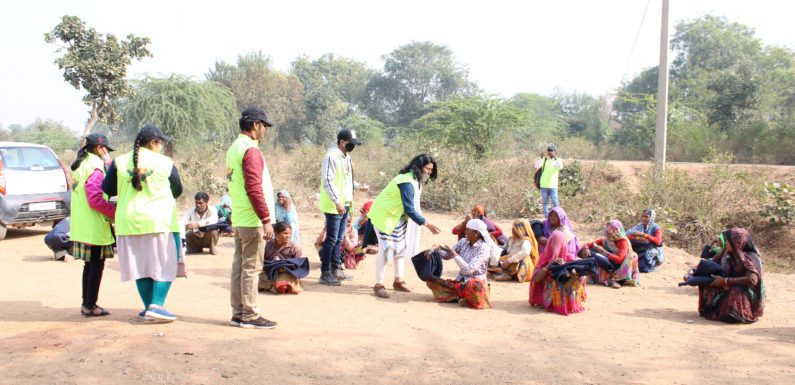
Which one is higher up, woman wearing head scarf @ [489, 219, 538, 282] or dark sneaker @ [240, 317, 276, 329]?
woman wearing head scarf @ [489, 219, 538, 282]

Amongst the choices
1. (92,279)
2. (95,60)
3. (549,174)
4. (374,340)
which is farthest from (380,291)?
(95,60)

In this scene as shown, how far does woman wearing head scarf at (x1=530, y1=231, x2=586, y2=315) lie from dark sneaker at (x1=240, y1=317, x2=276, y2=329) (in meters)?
2.79

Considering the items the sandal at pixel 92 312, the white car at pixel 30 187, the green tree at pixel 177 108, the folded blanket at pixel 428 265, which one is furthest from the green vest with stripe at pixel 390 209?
the green tree at pixel 177 108

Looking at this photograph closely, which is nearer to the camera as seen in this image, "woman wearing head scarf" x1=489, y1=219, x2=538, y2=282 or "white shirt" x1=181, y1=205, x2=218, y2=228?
"woman wearing head scarf" x1=489, y1=219, x2=538, y2=282

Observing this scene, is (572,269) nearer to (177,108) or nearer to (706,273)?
(706,273)

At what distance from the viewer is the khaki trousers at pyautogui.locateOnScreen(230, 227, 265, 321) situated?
3.98 meters

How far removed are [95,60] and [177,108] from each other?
8531 mm

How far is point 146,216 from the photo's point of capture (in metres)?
3.86

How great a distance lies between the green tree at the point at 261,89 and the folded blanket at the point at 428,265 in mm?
29324

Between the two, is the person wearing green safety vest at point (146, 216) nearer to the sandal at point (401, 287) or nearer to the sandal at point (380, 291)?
the sandal at point (380, 291)

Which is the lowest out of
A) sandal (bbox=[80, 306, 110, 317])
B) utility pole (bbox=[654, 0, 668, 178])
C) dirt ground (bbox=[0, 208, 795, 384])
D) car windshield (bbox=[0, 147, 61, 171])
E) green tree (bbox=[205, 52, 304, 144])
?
dirt ground (bbox=[0, 208, 795, 384])

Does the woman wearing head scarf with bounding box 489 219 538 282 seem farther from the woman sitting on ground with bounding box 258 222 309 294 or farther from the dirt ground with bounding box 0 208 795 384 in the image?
the woman sitting on ground with bounding box 258 222 309 294

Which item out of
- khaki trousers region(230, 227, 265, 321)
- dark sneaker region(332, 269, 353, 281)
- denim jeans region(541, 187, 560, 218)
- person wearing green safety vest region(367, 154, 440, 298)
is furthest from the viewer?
denim jeans region(541, 187, 560, 218)

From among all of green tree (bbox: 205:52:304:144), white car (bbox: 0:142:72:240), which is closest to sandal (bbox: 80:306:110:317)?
white car (bbox: 0:142:72:240)
